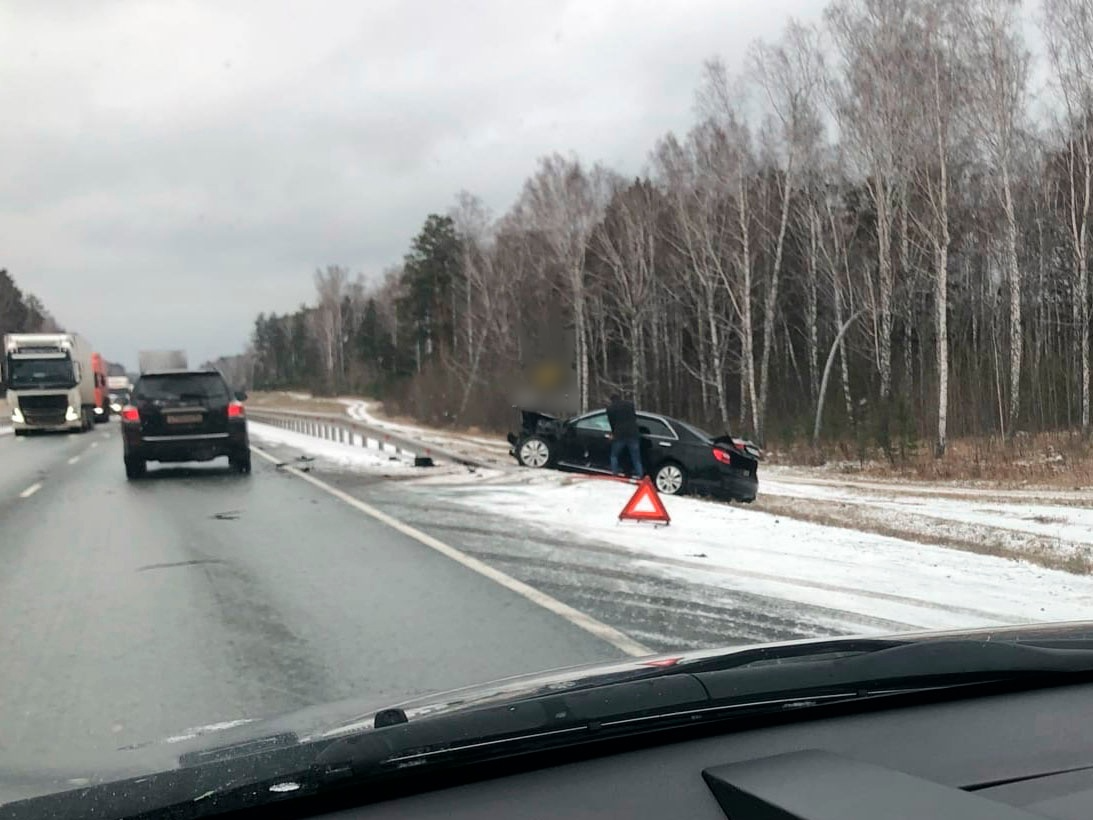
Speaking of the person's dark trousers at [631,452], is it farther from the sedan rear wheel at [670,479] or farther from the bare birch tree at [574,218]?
the bare birch tree at [574,218]

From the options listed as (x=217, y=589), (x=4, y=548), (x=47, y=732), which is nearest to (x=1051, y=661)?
(x=47, y=732)

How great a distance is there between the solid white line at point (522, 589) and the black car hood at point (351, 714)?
2.31m

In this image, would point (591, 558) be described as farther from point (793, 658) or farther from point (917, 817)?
point (917, 817)

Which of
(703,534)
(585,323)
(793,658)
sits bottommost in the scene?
(703,534)

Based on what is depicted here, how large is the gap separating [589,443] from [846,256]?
27289 mm

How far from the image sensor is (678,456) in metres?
17.6

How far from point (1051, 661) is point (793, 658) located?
66cm

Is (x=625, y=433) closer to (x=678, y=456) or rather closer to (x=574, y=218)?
(x=678, y=456)

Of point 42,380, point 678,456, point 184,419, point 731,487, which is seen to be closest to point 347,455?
point 184,419

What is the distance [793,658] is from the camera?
9.82ft

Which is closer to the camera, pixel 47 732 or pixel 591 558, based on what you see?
pixel 47 732

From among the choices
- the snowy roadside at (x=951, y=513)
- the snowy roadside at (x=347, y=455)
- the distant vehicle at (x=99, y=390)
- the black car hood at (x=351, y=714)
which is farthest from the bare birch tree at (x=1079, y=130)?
the distant vehicle at (x=99, y=390)

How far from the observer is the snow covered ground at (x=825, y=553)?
25.1ft

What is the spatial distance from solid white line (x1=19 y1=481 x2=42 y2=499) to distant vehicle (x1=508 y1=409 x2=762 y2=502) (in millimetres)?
9162
